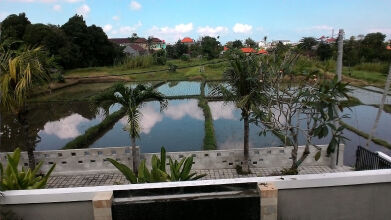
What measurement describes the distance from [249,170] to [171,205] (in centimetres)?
442

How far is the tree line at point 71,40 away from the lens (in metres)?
27.6

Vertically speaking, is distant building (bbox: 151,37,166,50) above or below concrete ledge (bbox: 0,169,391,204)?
above

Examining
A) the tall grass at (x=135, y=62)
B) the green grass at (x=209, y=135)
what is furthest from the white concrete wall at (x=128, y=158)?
the tall grass at (x=135, y=62)

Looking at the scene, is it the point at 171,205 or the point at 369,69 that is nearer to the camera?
the point at 171,205

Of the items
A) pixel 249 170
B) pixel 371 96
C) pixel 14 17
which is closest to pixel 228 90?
pixel 249 170

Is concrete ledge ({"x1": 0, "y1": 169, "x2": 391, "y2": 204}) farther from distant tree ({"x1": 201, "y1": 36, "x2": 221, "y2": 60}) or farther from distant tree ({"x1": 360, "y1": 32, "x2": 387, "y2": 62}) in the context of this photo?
distant tree ({"x1": 201, "y1": 36, "x2": 221, "y2": 60})

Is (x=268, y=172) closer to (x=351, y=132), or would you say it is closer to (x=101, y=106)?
(x=101, y=106)

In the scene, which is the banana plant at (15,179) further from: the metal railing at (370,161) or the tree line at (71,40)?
the tree line at (71,40)

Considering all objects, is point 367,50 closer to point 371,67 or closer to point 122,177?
point 371,67

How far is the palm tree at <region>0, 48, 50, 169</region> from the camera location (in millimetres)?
5203

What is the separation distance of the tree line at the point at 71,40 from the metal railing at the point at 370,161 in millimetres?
25644

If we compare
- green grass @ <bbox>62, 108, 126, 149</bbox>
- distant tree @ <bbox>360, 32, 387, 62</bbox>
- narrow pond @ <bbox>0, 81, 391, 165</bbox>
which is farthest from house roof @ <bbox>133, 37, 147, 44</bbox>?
green grass @ <bbox>62, 108, 126, 149</bbox>

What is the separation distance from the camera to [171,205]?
2.82m

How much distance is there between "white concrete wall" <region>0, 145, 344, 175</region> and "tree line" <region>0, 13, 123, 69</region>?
2106cm
